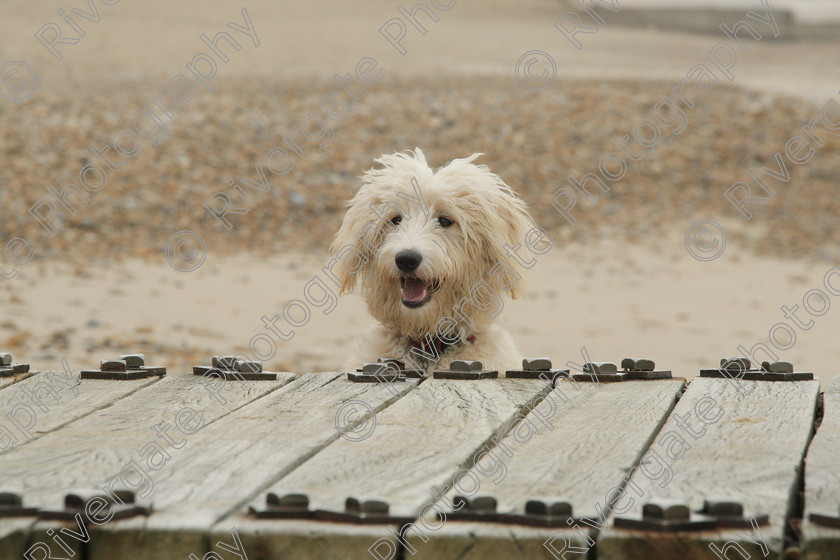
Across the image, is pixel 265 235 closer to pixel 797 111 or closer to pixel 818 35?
pixel 797 111

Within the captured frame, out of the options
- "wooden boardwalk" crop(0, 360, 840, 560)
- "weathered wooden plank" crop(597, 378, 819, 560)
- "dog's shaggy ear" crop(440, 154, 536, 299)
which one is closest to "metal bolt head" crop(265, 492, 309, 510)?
"wooden boardwalk" crop(0, 360, 840, 560)

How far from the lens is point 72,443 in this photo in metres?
2.55

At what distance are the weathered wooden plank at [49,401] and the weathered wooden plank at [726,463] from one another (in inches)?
59.7

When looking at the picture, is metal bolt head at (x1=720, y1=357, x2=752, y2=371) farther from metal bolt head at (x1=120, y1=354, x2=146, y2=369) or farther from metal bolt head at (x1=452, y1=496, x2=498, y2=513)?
metal bolt head at (x1=120, y1=354, x2=146, y2=369)

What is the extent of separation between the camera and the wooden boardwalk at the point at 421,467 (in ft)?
6.29

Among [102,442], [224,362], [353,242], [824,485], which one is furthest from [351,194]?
[824,485]

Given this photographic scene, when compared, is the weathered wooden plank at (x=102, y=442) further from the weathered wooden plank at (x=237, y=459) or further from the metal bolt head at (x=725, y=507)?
the metal bolt head at (x=725, y=507)

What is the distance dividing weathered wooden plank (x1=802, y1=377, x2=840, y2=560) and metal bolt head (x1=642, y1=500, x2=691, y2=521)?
0.21m

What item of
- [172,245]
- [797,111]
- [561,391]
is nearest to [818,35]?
[797,111]

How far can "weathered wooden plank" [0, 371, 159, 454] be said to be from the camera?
269cm

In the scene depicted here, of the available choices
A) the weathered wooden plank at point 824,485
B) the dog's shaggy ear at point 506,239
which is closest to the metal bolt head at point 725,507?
the weathered wooden plank at point 824,485

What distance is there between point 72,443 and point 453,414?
993mm

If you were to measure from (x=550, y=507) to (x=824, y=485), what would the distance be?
63 centimetres

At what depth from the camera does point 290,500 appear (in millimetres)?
1983
